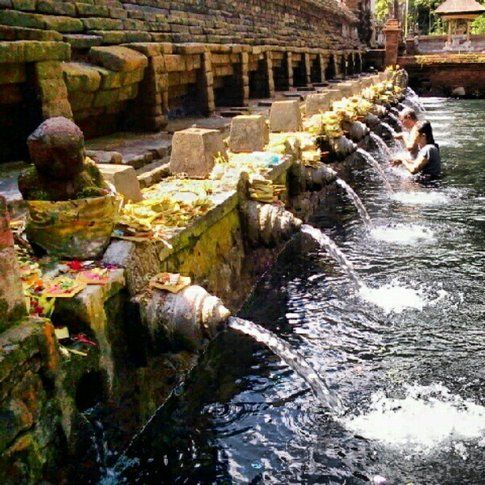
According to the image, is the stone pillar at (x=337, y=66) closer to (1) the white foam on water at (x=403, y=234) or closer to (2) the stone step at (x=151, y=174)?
(1) the white foam on water at (x=403, y=234)

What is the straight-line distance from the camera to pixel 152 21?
9.82m

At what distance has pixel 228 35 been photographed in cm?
1359

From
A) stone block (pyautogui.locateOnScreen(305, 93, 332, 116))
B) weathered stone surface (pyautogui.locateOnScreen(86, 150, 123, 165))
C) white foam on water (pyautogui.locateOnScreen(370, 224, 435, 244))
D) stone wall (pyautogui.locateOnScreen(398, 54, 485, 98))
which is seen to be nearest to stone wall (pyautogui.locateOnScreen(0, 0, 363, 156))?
weathered stone surface (pyautogui.locateOnScreen(86, 150, 123, 165))

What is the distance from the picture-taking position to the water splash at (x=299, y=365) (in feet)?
14.1

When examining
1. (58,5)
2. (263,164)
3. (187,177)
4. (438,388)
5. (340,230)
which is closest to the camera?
(438,388)

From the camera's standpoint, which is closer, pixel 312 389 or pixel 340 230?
pixel 312 389

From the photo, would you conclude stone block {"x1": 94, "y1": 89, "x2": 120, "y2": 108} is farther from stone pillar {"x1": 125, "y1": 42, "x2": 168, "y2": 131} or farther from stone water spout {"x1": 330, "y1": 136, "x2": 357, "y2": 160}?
stone water spout {"x1": 330, "y1": 136, "x2": 357, "y2": 160}

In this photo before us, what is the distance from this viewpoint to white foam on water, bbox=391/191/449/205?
10078 millimetres

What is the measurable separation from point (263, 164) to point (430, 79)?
86.5ft

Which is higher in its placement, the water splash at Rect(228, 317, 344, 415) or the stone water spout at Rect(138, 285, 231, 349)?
the stone water spout at Rect(138, 285, 231, 349)

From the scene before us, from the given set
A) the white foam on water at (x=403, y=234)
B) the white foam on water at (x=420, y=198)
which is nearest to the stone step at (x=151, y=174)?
the white foam on water at (x=403, y=234)

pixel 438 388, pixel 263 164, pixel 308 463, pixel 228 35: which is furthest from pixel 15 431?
pixel 228 35

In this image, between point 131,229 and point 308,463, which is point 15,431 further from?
point 308,463

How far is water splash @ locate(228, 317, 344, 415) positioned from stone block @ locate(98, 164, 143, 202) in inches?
57.2
